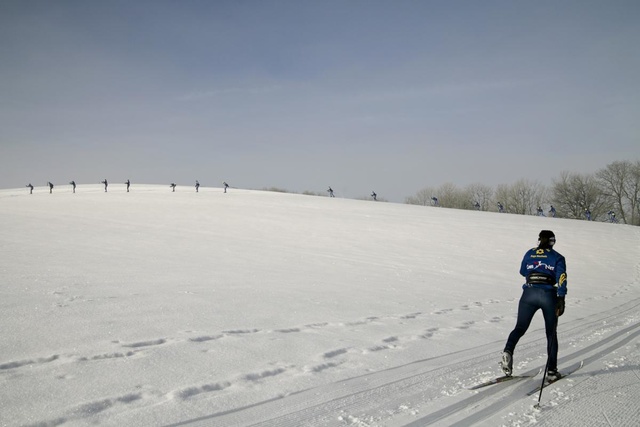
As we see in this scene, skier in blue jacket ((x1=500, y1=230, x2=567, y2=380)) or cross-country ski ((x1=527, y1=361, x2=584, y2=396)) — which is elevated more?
skier in blue jacket ((x1=500, y1=230, x2=567, y2=380))

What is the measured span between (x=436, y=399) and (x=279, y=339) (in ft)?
9.96

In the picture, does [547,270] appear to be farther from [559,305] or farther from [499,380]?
[499,380]

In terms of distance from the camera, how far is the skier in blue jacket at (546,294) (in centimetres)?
541

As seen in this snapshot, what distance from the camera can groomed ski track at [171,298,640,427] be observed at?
13.4 feet

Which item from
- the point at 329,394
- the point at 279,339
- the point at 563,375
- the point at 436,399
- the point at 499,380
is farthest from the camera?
the point at 279,339

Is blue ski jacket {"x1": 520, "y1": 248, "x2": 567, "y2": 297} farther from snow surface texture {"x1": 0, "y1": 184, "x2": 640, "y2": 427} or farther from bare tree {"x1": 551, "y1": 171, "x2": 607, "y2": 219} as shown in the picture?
bare tree {"x1": 551, "y1": 171, "x2": 607, "y2": 219}

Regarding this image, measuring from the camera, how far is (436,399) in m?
4.64

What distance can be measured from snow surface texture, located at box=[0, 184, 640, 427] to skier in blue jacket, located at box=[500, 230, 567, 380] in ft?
1.26

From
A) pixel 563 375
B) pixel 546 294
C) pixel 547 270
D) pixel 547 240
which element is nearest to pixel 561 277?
pixel 547 270

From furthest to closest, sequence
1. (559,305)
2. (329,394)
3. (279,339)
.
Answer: (279,339), (559,305), (329,394)

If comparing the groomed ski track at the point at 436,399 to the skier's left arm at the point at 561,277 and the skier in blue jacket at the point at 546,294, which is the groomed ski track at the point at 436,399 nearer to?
the skier in blue jacket at the point at 546,294

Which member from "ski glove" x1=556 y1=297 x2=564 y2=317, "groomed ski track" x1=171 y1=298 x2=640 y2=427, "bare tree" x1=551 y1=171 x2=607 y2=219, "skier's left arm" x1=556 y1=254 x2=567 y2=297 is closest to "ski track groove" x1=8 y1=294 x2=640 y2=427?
"groomed ski track" x1=171 y1=298 x2=640 y2=427

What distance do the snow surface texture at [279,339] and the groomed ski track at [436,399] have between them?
0.02 metres

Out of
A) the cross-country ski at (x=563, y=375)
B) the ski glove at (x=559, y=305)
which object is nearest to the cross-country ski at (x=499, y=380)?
the cross-country ski at (x=563, y=375)
